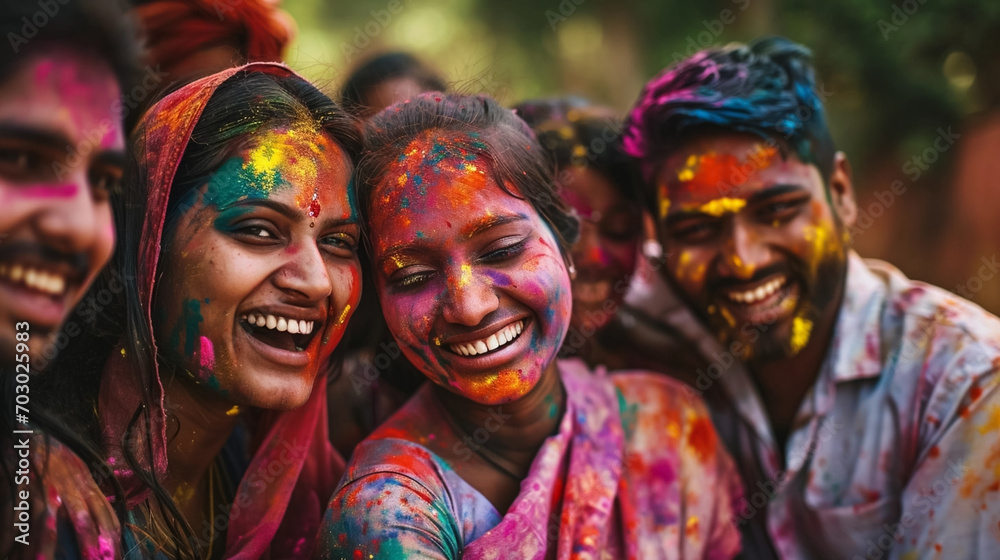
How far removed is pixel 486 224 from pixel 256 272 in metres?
0.65

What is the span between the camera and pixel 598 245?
313 centimetres

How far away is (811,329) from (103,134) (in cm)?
242

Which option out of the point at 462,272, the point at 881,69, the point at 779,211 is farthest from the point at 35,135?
the point at 881,69

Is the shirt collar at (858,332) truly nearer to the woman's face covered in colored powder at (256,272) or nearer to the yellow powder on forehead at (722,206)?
the yellow powder on forehead at (722,206)

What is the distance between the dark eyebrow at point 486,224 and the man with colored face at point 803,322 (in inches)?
34.3

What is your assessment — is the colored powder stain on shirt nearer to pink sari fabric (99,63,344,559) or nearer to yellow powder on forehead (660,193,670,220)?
yellow powder on forehead (660,193,670,220)

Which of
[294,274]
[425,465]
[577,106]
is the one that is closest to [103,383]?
[294,274]

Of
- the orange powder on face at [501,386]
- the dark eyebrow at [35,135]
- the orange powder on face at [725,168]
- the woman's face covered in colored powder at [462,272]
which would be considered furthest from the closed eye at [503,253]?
the dark eyebrow at [35,135]

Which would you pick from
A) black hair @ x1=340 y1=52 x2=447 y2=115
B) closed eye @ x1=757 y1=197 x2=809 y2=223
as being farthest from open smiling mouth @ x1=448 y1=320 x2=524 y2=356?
black hair @ x1=340 y1=52 x2=447 y2=115

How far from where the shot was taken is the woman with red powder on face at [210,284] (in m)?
2.11

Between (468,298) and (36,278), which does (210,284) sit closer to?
(36,278)

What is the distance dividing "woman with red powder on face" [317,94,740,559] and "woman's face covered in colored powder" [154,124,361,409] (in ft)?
0.65

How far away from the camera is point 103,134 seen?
5.82 ft

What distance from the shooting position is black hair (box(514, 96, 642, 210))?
3.18m
